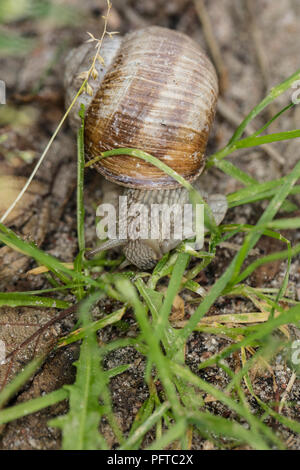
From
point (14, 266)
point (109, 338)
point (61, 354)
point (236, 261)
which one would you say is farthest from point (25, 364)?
point (236, 261)

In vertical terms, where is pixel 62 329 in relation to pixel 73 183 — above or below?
below

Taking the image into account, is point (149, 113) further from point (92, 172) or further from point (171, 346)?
point (171, 346)

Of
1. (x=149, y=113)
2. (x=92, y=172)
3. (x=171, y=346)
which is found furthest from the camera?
(x=92, y=172)

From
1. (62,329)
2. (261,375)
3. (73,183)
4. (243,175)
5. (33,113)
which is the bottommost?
(261,375)

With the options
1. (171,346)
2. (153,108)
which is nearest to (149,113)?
(153,108)

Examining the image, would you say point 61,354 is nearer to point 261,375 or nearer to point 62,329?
point 62,329

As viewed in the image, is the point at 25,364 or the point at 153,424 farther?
the point at 25,364

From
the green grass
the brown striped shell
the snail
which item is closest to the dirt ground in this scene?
the green grass

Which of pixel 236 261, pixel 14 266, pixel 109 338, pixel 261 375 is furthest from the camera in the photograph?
pixel 14 266
